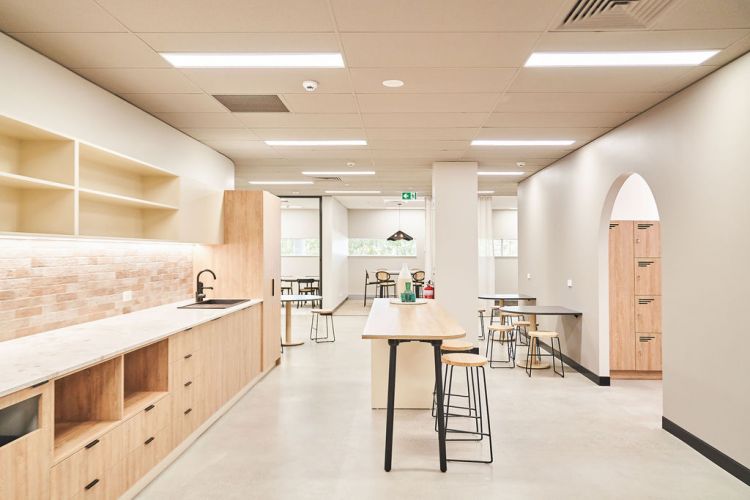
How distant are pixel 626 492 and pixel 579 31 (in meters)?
2.86

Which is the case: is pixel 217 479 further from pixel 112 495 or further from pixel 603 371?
pixel 603 371

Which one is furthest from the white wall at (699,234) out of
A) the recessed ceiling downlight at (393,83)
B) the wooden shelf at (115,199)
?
the wooden shelf at (115,199)

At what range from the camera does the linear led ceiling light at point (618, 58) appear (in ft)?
10.2

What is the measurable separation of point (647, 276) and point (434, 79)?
3.91m

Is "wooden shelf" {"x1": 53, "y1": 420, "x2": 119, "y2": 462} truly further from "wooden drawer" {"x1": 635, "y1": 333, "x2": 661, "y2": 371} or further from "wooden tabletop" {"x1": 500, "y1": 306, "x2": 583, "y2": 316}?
"wooden drawer" {"x1": 635, "y1": 333, "x2": 661, "y2": 371}

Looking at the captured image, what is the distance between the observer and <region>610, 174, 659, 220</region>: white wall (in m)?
5.82

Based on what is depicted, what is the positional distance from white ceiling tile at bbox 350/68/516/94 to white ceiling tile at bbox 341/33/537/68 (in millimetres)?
90

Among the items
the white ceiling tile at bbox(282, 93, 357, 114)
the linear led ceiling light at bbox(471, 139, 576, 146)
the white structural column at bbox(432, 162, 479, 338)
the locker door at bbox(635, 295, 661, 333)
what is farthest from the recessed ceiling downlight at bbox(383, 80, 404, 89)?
the locker door at bbox(635, 295, 661, 333)

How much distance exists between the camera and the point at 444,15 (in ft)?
8.37

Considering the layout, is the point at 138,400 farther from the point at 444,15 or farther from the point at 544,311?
the point at 544,311

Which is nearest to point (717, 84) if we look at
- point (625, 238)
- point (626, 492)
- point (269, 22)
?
A: point (625, 238)

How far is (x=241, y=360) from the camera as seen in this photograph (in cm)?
485

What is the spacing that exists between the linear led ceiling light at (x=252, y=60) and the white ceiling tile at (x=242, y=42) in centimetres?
8

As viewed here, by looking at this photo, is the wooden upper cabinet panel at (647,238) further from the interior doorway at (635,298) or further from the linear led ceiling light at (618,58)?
the linear led ceiling light at (618,58)
